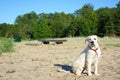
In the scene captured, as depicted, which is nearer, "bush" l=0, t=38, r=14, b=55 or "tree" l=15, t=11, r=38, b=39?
"bush" l=0, t=38, r=14, b=55

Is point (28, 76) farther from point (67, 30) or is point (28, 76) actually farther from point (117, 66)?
point (67, 30)

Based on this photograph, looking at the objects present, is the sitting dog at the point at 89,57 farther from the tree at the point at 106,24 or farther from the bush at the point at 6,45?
the tree at the point at 106,24

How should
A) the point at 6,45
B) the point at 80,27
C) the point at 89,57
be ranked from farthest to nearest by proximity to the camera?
the point at 80,27
the point at 6,45
the point at 89,57

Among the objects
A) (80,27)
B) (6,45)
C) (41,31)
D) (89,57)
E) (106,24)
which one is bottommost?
(6,45)

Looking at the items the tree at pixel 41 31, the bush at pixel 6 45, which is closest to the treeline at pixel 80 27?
the tree at pixel 41 31

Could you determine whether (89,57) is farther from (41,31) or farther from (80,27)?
(41,31)

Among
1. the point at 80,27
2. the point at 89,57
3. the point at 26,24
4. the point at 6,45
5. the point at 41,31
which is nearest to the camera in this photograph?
the point at 89,57

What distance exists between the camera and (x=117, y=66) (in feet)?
32.6

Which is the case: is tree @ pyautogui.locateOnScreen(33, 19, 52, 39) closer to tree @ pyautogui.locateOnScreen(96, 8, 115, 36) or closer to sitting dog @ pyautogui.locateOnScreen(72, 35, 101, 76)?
tree @ pyautogui.locateOnScreen(96, 8, 115, 36)

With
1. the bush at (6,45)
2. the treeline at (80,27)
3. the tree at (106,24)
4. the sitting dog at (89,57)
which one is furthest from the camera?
the treeline at (80,27)

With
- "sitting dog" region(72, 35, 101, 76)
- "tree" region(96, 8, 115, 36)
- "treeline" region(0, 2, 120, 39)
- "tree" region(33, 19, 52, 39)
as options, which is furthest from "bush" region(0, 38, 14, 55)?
"tree" region(33, 19, 52, 39)

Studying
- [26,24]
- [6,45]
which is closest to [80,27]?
[26,24]

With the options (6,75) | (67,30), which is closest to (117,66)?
(6,75)

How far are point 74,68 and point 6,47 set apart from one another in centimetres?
1015
